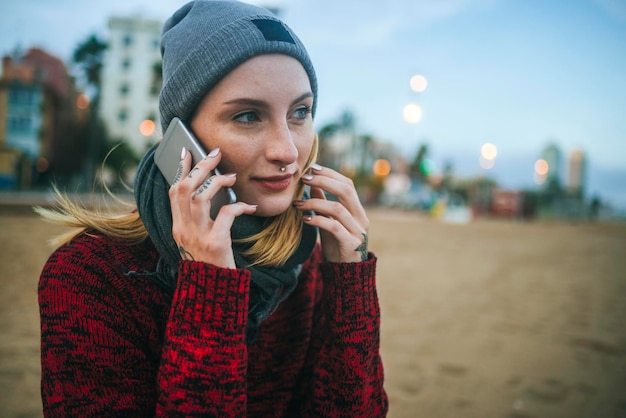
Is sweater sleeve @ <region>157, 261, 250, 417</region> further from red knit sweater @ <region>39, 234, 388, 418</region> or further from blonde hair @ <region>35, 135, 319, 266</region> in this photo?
blonde hair @ <region>35, 135, 319, 266</region>

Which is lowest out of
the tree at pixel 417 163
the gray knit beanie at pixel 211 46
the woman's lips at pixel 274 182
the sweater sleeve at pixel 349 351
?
the sweater sleeve at pixel 349 351

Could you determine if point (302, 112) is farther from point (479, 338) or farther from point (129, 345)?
point (479, 338)

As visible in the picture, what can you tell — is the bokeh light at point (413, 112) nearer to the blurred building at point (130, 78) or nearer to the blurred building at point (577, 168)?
the blurred building at point (130, 78)

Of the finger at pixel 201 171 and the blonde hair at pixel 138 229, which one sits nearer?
the finger at pixel 201 171

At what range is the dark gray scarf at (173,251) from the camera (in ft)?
4.85

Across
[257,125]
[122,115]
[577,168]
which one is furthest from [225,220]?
[577,168]

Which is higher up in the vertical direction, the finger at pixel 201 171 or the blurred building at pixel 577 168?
the blurred building at pixel 577 168

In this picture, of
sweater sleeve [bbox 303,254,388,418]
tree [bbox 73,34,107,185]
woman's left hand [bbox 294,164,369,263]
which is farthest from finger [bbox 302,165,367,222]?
tree [bbox 73,34,107,185]

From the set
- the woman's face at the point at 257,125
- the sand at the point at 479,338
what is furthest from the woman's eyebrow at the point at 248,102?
the sand at the point at 479,338

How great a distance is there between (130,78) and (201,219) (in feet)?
208

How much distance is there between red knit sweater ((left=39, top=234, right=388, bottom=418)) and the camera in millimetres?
1236

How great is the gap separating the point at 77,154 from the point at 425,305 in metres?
46.1

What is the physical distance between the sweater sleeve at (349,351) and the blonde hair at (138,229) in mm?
229

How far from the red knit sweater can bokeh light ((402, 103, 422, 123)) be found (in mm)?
16353
